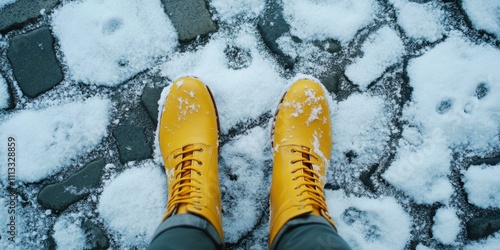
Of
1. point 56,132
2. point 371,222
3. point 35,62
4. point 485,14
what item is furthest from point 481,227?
point 35,62

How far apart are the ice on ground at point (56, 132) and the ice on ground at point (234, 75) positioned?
A: 0.33 meters

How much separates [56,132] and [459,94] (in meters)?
1.58

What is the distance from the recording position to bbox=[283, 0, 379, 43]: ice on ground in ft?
4.56

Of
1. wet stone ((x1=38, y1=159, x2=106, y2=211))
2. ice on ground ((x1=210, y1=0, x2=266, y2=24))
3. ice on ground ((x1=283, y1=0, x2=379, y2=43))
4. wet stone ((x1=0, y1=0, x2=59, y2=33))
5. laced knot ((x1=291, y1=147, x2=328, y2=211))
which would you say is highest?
wet stone ((x1=0, y1=0, x2=59, y2=33))

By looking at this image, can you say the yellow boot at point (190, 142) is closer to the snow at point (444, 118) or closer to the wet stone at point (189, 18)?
the wet stone at point (189, 18)

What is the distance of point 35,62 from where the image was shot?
1404mm

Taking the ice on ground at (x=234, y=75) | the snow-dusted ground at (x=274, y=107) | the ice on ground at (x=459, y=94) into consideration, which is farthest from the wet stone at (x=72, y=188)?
the ice on ground at (x=459, y=94)

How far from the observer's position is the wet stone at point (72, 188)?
1350 millimetres

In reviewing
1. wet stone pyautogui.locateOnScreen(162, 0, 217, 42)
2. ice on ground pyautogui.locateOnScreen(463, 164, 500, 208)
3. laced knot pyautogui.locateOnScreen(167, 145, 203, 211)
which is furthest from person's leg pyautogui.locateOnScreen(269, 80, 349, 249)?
ice on ground pyautogui.locateOnScreen(463, 164, 500, 208)

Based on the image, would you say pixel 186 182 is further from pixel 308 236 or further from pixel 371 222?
pixel 371 222

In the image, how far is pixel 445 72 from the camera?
1.36 meters

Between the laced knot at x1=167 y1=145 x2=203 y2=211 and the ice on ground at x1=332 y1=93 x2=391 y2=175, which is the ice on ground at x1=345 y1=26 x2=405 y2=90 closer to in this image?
the ice on ground at x1=332 y1=93 x2=391 y2=175

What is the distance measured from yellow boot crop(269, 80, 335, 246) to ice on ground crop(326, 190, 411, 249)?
17 centimetres

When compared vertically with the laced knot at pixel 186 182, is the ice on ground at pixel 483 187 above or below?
below
